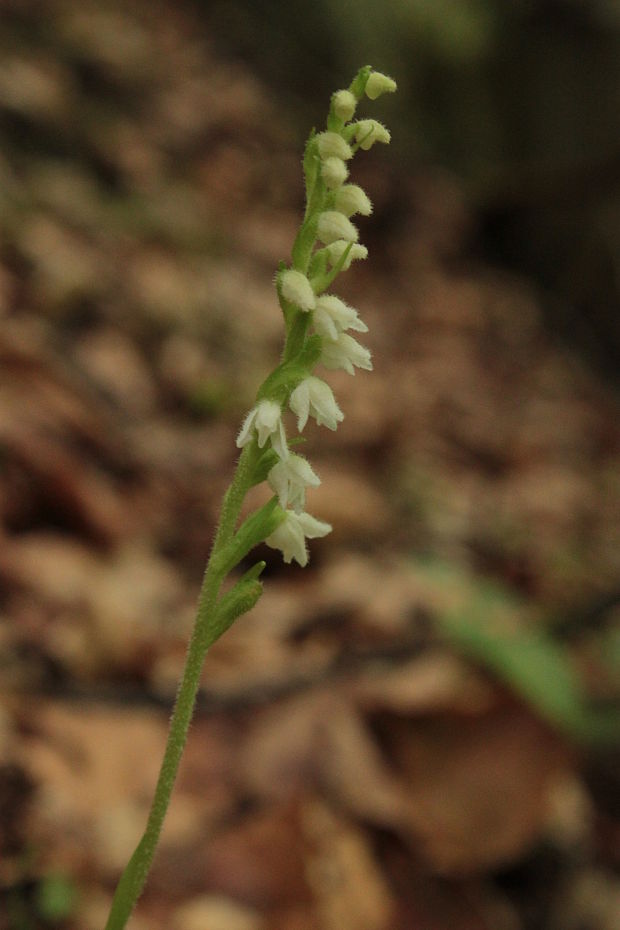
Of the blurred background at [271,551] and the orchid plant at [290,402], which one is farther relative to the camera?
the blurred background at [271,551]

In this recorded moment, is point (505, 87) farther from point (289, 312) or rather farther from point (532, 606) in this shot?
point (289, 312)

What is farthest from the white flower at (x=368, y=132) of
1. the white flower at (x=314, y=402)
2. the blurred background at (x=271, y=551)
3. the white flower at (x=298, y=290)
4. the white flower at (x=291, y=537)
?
the blurred background at (x=271, y=551)

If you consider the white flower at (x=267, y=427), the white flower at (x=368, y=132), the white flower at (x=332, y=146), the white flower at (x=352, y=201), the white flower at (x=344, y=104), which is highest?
the white flower at (x=368, y=132)

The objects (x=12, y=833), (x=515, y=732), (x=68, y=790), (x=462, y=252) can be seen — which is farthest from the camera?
(x=462, y=252)

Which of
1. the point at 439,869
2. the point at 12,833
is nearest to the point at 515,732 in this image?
the point at 439,869

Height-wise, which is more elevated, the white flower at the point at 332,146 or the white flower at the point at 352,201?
the white flower at the point at 332,146

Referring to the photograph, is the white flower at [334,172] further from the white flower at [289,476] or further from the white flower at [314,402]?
the white flower at [289,476]
